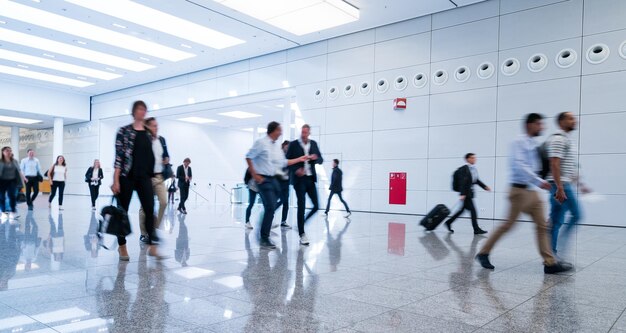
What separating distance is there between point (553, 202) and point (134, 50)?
1955 centimetres

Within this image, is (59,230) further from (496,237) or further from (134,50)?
(134,50)

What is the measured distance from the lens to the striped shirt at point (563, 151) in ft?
17.0

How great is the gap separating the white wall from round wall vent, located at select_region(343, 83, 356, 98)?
13 cm

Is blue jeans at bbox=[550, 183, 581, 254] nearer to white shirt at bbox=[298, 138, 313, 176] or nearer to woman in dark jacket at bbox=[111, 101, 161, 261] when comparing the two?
white shirt at bbox=[298, 138, 313, 176]

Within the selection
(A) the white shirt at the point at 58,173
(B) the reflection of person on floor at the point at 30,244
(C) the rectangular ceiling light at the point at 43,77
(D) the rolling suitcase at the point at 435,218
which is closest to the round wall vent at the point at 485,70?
(D) the rolling suitcase at the point at 435,218

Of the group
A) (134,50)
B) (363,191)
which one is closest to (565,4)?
(363,191)

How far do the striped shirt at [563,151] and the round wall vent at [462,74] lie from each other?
999 cm

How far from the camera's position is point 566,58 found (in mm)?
13078

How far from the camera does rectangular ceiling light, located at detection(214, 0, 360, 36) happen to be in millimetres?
14750

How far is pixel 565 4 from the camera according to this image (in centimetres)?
1316

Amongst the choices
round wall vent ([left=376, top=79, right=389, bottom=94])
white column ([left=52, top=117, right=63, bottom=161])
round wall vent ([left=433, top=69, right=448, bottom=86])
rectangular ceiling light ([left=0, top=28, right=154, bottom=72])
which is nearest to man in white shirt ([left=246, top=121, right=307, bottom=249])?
round wall vent ([left=433, top=69, right=448, bottom=86])

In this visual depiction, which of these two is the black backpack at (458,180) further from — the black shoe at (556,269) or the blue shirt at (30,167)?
the blue shirt at (30,167)

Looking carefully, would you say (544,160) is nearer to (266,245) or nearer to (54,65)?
(266,245)

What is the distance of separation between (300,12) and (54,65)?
1561cm
